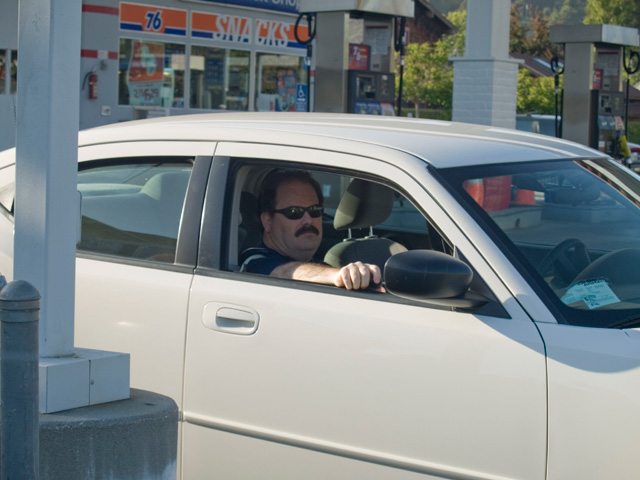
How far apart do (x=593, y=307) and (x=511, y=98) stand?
11445 mm

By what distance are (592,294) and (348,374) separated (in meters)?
0.81

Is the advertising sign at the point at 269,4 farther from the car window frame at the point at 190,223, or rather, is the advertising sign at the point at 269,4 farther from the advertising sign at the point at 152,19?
the car window frame at the point at 190,223

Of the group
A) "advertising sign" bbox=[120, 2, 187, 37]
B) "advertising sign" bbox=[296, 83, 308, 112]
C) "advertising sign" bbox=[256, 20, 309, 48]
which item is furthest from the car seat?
"advertising sign" bbox=[256, 20, 309, 48]

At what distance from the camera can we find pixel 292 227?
12.5 ft

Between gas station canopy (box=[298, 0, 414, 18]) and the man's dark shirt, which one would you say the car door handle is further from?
gas station canopy (box=[298, 0, 414, 18])

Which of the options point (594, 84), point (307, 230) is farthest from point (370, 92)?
point (307, 230)

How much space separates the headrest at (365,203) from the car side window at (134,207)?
692mm

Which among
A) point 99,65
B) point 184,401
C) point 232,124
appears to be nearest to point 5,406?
point 184,401

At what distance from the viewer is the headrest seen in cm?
387

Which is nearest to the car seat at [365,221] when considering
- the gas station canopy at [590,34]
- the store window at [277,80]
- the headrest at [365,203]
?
the headrest at [365,203]

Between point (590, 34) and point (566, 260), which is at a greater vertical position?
point (590, 34)

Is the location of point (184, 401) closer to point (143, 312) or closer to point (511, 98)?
point (143, 312)

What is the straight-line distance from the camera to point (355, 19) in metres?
12.4

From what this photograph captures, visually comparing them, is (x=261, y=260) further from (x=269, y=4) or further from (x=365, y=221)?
(x=269, y=4)
